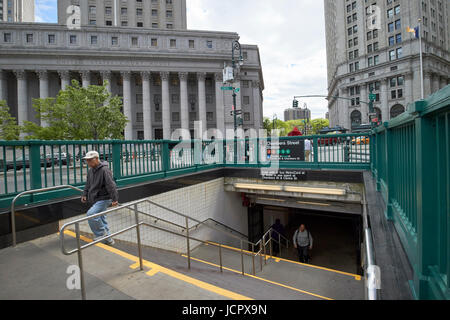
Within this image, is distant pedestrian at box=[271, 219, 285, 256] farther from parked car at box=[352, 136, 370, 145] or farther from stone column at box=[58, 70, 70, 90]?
stone column at box=[58, 70, 70, 90]

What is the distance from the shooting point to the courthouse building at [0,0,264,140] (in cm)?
4581

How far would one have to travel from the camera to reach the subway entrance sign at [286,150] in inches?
428

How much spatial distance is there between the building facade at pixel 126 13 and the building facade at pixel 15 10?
91.3 metres

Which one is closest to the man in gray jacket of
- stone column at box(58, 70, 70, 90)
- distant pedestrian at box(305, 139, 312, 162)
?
distant pedestrian at box(305, 139, 312, 162)

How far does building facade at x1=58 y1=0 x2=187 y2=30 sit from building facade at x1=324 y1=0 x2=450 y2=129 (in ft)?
149

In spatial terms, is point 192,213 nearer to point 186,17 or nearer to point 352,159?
point 352,159

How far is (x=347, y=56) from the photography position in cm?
6900

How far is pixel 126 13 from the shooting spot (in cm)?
5956

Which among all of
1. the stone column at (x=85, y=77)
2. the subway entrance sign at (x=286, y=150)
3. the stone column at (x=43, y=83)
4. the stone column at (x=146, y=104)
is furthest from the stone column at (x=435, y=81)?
the stone column at (x=43, y=83)

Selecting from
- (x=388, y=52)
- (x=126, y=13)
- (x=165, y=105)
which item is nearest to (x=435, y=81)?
(x=388, y=52)

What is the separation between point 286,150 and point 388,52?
219 ft

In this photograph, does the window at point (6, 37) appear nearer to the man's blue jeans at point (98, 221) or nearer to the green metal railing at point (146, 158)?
the green metal railing at point (146, 158)

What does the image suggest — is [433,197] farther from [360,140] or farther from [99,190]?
[360,140]

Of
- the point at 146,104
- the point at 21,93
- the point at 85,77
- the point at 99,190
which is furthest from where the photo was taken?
the point at 146,104
